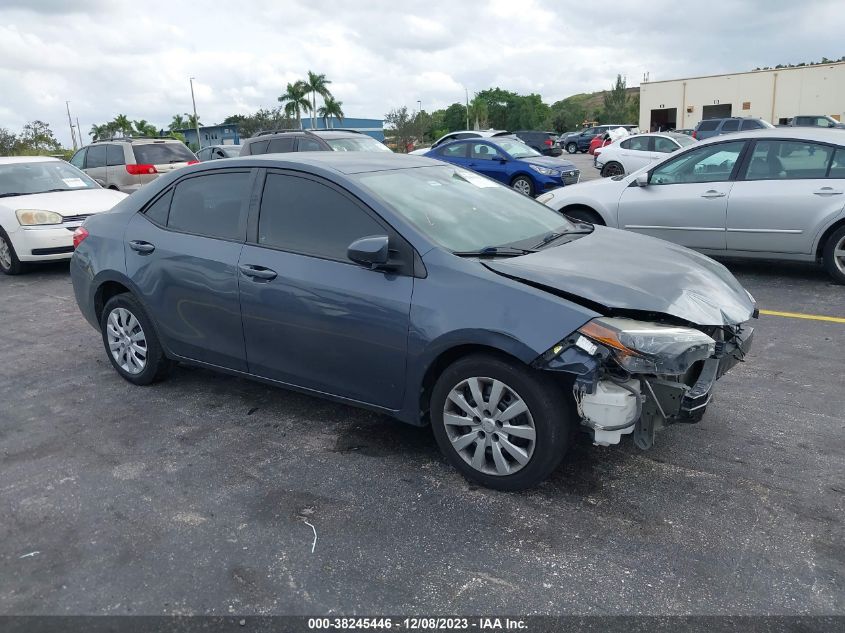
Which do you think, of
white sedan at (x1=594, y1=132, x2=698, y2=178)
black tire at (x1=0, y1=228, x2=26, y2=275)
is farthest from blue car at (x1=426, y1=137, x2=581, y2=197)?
black tire at (x1=0, y1=228, x2=26, y2=275)

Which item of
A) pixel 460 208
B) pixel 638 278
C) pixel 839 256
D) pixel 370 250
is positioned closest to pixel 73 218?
pixel 460 208

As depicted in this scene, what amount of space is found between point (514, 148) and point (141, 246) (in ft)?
43.4

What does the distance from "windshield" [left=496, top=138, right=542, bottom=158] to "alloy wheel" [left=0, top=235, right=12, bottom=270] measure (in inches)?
415

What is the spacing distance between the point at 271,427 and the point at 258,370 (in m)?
0.37

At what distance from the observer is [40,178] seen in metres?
10.3

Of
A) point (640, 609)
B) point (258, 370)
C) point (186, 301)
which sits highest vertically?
point (186, 301)

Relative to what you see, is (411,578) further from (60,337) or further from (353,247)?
(60,337)

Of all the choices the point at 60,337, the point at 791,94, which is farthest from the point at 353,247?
the point at 791,94

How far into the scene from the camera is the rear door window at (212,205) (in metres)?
4.40

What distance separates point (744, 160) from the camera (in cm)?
753

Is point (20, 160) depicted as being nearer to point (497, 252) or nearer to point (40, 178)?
point (40, 178)

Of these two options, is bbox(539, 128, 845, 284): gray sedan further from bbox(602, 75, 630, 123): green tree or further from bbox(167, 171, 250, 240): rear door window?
bbox(602, 75, 630, 123): green tree

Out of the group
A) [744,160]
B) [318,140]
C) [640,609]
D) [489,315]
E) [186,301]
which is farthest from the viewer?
[318,140]

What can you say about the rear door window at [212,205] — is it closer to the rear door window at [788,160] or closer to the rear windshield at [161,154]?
the rear door window at [788,160]
